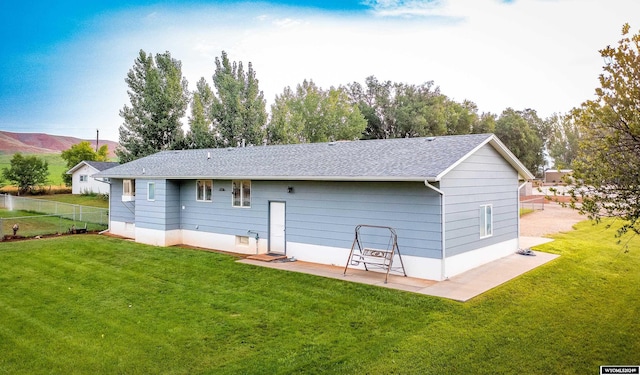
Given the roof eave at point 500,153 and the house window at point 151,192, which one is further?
the house window at point 151,192

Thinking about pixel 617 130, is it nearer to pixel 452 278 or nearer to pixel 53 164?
pixel 452 278

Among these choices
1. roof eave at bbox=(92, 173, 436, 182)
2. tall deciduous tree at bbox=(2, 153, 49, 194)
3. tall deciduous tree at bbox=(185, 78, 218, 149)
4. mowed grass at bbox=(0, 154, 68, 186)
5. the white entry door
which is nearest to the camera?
roof eave at bbox=(92, 173, 436, 182)

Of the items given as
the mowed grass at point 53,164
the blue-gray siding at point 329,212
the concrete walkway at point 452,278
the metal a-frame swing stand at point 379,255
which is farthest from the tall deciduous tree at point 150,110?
the mowed grass at point 53,164

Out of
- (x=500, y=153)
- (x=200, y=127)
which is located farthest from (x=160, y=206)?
(x=200, y=127)

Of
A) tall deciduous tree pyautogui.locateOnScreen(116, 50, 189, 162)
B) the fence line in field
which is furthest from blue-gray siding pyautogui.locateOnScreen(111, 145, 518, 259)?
tall deciduous tree pyautogui.locateOnScreen(116, 50, 189, 162)

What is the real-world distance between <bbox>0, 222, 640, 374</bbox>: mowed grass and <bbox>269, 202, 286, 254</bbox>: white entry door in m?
1.68

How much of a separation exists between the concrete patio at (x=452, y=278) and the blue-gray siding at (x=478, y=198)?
0.67 meters

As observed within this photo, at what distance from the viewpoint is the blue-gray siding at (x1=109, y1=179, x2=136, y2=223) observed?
17234 mm

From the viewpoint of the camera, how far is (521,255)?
41.3 ft

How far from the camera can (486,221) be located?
37.9 feet

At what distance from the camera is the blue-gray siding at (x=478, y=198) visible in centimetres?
995

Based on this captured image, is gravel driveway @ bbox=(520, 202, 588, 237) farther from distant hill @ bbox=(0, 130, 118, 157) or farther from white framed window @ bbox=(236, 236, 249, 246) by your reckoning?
distant hill @ bbox=(0, 130, 118, 157)

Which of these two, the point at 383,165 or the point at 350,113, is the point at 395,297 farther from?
the point at 350,113

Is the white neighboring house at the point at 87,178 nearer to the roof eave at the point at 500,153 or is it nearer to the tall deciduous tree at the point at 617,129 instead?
the roof eave at the point at 500,153
